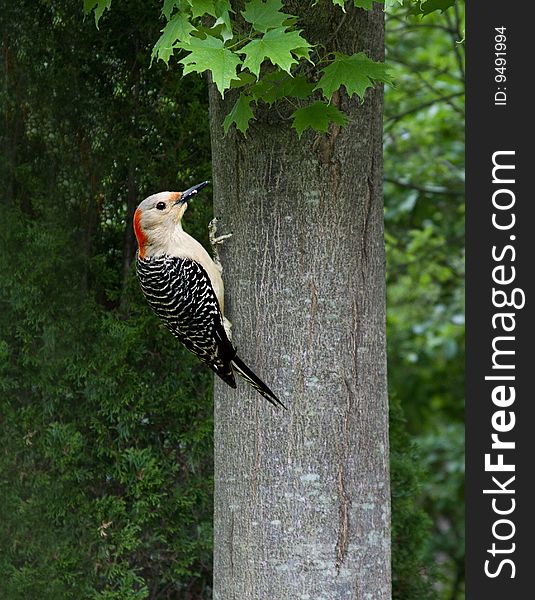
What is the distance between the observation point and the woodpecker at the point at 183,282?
2.79m

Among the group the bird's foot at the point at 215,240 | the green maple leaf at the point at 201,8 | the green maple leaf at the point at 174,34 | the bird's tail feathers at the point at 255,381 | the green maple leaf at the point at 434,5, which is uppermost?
the green maple leaf at the point at 434,5

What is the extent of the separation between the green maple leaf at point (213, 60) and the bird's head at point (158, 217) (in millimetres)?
590

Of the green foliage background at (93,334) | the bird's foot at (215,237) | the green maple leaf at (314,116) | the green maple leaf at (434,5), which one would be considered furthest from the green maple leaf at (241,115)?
the green foliage background at (93,334)

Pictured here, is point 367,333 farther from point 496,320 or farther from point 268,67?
point 268,67

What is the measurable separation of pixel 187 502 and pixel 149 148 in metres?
1.40

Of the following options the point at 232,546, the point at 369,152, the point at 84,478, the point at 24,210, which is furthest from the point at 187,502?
the point at 369,152

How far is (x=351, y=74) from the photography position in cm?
248

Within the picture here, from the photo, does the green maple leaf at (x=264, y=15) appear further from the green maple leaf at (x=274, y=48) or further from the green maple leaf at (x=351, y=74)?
the green maple leaf at (x=351, y=74)

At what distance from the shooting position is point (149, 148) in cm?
372

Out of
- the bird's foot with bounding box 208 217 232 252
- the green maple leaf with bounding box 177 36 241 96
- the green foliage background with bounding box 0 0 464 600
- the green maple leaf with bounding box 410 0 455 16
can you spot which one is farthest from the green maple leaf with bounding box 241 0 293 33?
the green foliage background with bounding box 0 0 464 600

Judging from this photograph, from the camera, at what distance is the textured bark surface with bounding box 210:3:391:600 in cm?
268

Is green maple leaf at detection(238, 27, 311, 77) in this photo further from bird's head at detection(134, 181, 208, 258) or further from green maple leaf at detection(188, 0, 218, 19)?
bird's head at detection(134, 181, 208, 258)

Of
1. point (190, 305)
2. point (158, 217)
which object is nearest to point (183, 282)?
point (190, 305)

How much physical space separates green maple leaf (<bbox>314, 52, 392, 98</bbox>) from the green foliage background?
1.27 m
